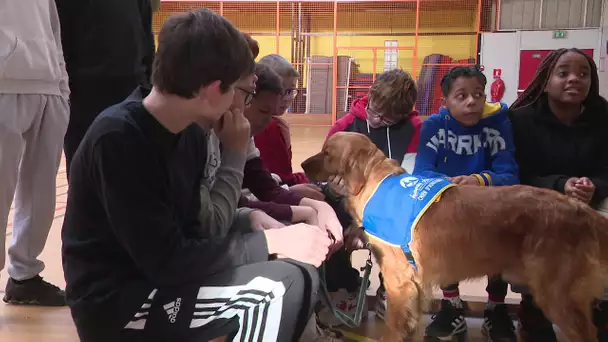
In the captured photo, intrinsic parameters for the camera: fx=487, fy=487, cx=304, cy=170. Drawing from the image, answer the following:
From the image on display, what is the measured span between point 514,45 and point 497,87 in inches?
39.5

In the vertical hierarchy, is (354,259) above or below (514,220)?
below

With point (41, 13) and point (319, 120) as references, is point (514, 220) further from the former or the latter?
point (319, 120)

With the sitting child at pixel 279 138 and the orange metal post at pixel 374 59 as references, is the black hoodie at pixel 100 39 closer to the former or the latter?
the sitting child at pixel 279 138

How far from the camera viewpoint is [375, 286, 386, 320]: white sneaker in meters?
2.48

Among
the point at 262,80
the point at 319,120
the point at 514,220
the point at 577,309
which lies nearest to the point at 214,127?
the point at 262,80

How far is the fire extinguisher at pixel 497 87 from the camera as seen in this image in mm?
11164

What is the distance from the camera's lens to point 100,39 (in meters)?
2.54

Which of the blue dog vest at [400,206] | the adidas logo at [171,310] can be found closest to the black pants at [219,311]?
the adidas logo at [171,310]

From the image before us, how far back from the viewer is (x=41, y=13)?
2.29 metres

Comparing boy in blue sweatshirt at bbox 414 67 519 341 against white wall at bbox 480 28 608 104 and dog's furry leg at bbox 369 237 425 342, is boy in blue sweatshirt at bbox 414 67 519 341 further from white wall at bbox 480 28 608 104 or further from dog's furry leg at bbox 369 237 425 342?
white wall at bbox 480 28 608 104

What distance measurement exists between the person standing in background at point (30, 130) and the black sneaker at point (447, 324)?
1.90 m

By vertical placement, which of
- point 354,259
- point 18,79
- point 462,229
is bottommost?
point 354,259

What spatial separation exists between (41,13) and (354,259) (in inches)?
92.2

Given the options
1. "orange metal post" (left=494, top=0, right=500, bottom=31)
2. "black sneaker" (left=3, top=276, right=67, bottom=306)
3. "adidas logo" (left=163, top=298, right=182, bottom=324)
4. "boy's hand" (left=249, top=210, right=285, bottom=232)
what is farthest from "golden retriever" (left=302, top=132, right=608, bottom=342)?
"orange metal post" (left=494, top=0, right=500, bottom=31)
